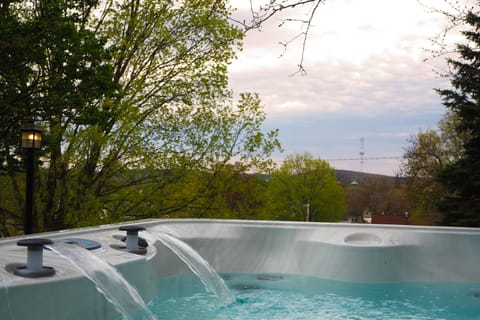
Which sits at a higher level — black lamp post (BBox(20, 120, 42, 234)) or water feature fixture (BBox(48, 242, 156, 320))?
black lamp post (BBox(20, 120, 42, 234))

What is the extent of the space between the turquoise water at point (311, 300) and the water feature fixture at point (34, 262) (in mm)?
1045

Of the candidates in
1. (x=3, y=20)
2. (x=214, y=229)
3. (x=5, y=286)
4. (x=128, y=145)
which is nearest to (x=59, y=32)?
(x=3, y=20)

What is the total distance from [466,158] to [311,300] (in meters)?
8.51

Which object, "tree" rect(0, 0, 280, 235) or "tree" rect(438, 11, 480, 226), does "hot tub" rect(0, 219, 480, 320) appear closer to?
"tree" rect(0, 0, 280, 235)

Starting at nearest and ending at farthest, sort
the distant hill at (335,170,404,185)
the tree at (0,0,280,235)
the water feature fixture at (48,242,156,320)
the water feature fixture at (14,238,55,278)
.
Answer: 1. the water feature fixture at (14,238,55,278)
2. the water feature fixture at (48,242,156,320)
3. the tree at (0,0,280,235)
4. the distant hill at (335,170,404,185)

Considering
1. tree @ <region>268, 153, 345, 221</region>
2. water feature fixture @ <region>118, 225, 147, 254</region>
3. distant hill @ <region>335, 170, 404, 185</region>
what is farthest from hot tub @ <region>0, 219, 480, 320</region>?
distant hill @ <region>335, 170, 404, 185</region>

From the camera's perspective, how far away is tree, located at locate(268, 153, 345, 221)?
29.3 m

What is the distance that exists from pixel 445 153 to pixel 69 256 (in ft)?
55.3

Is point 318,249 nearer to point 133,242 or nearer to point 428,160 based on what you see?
point 133,242

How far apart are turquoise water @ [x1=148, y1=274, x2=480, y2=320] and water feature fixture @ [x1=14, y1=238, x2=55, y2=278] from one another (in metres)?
1.05

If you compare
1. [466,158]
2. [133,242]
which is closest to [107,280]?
[133,242]

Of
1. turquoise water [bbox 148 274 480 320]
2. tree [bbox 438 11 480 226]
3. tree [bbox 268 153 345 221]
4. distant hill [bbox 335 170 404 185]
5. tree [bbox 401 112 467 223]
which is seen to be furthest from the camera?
distant hill [bbox 335 170 404 185]

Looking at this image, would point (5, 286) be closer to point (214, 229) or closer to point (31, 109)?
point (214, 229)

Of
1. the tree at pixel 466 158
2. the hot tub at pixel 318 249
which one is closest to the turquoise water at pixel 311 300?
the hot tub at pixel 318 249
